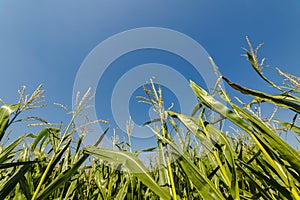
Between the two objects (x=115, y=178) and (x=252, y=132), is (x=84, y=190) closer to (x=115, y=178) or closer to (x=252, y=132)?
(x=115, y=178)

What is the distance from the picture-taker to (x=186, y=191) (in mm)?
1843

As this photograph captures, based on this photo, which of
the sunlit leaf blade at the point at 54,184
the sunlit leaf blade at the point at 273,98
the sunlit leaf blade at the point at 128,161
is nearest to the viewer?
the sunlit leaf blade at the point at 273,98

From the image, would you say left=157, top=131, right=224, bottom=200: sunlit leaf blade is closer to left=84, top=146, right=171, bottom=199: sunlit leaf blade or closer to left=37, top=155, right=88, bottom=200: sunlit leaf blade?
left=84, top=146, right=171, bottom=199: sunlit leaf blade

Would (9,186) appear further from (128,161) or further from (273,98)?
(273,98)

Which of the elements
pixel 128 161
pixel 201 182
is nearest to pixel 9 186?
pixel 128 161

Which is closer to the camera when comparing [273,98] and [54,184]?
[273,98]

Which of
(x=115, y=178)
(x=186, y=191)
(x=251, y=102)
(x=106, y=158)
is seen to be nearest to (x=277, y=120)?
(x=251, y=102)

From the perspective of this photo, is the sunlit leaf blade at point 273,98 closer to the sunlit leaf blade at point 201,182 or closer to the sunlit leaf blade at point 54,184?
the sunlit leaf blade at point 201,182

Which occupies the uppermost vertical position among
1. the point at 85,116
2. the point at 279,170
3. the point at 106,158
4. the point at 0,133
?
the point at 85,116

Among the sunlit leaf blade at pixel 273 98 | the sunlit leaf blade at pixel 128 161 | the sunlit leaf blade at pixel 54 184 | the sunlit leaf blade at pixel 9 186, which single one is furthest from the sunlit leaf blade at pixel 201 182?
the sunlit leaf blade at pixel 9 186

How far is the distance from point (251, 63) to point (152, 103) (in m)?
0.71

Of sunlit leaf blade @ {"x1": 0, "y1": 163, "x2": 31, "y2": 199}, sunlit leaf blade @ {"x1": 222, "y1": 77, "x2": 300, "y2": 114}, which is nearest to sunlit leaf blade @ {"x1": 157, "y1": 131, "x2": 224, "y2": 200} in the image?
sunlit leaf blade @ {"x1": 222, "y1": 77, "x2": 300, "y2": 114}

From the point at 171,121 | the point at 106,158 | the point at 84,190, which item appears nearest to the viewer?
the point at 106,158

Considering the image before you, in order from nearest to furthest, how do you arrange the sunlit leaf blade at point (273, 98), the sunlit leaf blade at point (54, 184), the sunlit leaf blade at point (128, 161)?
the sunlit leaf blade at point (273, 98), the sunlit leaf blade at point (54, 184), the sunlit leaf blade at point (128, 161)
